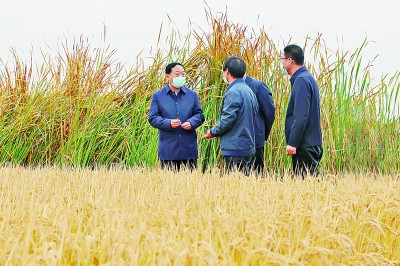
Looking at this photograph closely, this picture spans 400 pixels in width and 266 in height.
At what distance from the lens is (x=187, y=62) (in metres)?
8.63

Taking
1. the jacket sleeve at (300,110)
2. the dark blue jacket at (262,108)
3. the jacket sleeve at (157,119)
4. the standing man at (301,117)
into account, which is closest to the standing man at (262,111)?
the dark blue jacket at (262,108)

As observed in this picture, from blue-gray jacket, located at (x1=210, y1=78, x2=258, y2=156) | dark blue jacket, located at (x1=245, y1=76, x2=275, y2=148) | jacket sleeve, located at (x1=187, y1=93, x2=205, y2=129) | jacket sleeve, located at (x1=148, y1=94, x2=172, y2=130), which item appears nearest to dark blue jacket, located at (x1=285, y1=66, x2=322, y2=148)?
blue-gray jacket, located at (x1=210, y1=78, x2=258, y2=156)

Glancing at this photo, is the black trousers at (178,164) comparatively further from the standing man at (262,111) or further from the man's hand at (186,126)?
the standing man at (262,111)

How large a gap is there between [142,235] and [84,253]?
274 mm

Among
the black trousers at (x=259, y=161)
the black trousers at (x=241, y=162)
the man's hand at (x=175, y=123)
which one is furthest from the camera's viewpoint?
the black trousers at (x=259, y=161)

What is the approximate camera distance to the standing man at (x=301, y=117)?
5527 mm

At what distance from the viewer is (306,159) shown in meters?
5.73

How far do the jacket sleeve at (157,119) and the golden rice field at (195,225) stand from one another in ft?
1.86

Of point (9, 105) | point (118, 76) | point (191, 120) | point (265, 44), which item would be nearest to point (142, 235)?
point (191, 120)

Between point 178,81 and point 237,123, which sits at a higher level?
point 178,81

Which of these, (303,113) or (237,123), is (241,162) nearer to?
Answer: (237,123)

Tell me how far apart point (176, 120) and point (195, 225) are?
3.06 meters

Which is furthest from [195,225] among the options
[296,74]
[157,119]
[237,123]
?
[157,119]

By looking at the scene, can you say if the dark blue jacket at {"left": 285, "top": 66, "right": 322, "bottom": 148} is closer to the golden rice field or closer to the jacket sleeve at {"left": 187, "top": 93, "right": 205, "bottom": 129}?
the golden rice field
